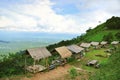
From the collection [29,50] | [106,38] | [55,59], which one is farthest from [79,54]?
[106,38]

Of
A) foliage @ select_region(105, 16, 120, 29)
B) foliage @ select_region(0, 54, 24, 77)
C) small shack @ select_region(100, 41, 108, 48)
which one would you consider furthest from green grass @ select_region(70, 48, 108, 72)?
foliage @ select_region(105, 16, 120, 29)

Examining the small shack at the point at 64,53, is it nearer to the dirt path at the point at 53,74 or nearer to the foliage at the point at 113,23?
the dirt path at the point at 53,74

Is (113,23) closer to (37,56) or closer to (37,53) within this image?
(37,53)

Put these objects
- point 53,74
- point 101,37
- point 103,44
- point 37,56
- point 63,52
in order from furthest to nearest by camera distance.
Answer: point 101,37 < point 103,44 < point 63,52 < point 37,56 < point 53,74

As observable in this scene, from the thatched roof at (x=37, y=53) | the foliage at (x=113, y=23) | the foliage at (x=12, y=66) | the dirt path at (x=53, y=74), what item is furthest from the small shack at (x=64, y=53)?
the foliage at (x=113, y=23)

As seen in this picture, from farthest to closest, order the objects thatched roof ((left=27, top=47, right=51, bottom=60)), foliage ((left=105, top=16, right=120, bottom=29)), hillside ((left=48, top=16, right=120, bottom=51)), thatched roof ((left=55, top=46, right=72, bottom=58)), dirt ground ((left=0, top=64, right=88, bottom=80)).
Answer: foliage ((left=105, top=16, right=120, bottom=29)) < hillside ((left=48, top=16, right=120, bottom=51)) < thatched roof ((left=55, top=46, right=72, bottom=58)) < thatched roof ((left=27, top=47, right=51, bottom=60)) < dirt ground ((left=0, top=64, right=88, bottom=80))

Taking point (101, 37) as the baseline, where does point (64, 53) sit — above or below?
→ below

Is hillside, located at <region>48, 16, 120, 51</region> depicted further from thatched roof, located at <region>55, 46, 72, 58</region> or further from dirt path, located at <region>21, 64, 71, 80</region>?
dirt path, located at <region>21, 64, 71, 80</region>

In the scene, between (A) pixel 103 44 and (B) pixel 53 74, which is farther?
(A) pixel 103 44

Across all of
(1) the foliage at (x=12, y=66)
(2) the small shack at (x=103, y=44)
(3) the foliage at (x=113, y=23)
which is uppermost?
(3) the foliage at (x=113, y=23)

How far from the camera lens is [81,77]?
31.4 meters

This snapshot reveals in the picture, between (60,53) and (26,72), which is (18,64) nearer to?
(26,72)

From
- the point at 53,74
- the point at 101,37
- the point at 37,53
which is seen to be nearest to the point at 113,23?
the point at 101,37

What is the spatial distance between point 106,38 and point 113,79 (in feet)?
152
